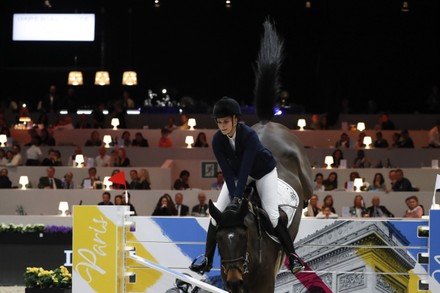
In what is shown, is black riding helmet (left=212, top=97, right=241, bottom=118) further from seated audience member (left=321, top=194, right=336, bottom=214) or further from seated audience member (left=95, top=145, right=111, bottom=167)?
seated audience member (left=95, top=145, right=111, bottom=167)

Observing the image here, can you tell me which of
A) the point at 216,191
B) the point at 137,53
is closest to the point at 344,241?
the point at 216,191

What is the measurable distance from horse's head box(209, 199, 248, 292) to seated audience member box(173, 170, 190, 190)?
905 cm

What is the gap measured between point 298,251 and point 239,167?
2.11m

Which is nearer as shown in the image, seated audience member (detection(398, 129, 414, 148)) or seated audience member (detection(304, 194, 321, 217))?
seated audience member (detection(304, 194, 321, 217))

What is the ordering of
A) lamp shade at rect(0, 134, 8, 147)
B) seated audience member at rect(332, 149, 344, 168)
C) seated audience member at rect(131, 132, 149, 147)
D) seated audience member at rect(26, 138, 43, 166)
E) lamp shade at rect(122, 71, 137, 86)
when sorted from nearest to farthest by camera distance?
seated audience member at rect(332, 149, 344, 168) < seated audience member at rect(26, 138, 43, 166) < lamp shade at rect(0, 134, 8, 147) < seated audience member at rect(131, 132, 149, 147) < lamp shade at rect(122, 71, 137, 86)

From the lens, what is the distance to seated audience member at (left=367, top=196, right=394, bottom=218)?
14.7 metres

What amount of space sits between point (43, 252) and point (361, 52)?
13.1 m

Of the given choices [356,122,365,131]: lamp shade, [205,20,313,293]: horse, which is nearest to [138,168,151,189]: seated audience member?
[356,122,365,131]: lamp shade

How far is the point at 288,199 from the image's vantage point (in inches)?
326

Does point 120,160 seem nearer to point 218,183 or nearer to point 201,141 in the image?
point 201,141

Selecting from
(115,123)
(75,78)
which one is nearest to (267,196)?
(115,123)

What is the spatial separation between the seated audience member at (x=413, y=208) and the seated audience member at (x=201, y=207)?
2816 millimetres

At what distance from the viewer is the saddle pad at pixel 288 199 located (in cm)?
816

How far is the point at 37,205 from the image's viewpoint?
52.2 feet
